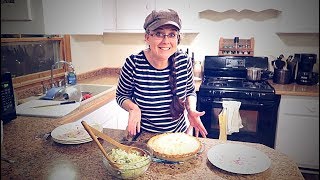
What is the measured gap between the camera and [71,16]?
2.62 ft

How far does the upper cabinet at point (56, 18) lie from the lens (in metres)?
0.65

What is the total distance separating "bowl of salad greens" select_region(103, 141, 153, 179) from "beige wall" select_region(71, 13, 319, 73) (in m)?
1.97

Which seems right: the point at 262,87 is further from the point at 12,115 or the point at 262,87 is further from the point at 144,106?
the point at 12,115

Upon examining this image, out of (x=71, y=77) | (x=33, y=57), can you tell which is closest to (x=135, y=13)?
(x=71, y=77)

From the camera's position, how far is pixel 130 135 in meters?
1.14

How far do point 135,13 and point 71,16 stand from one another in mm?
1923

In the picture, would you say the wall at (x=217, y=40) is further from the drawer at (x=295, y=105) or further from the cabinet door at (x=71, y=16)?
the cabinet door at (x=71, y=16)

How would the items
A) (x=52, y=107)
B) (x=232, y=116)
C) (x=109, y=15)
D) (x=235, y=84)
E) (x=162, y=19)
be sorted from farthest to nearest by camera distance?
(x=109, y=15) → (x=235, y=84) → (x=232, y=116) → (x=52, y=107) → (x=162, y=19)

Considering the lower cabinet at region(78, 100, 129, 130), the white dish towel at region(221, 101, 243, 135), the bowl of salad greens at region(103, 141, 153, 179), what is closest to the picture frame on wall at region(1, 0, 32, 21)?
the bowl of salad greens at region(103, 141, 153, 179)

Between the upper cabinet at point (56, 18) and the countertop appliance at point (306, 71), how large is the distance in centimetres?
222

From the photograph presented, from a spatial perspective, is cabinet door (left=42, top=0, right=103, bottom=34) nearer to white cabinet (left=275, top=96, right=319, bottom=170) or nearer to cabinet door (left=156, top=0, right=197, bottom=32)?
cabinet door (left=156, top=0, right=197, bottom=32)

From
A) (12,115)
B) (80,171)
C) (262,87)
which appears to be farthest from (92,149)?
(262,87)

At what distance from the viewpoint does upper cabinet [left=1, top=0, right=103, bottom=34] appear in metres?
0.65

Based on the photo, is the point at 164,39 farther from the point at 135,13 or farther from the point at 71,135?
the point at 135,13
